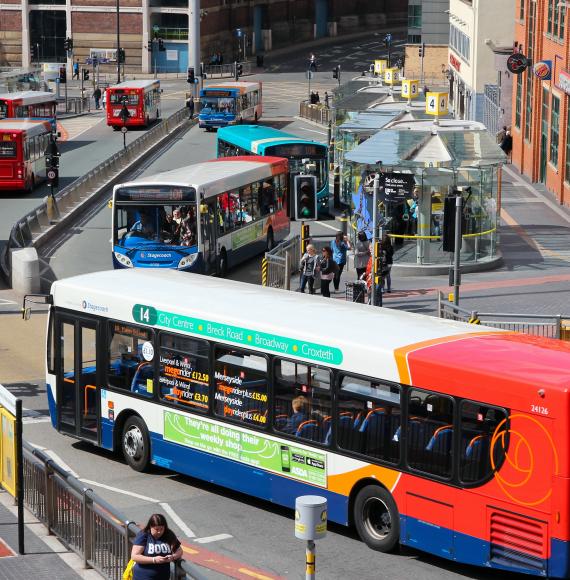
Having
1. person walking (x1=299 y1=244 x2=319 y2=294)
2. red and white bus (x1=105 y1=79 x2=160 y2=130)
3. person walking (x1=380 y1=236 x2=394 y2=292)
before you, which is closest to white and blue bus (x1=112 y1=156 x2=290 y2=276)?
person walking (x1=299 y1=244 x2=319 y2=294)

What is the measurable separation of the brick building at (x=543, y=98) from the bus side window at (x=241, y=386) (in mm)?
32295

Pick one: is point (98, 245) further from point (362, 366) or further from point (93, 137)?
point (93, 137)

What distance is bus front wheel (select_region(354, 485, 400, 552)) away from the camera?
16031 mm

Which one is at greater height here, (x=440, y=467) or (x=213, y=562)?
(x=440, y=467)

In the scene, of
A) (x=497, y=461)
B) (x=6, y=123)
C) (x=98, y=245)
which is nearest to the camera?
(x=497, y=461)

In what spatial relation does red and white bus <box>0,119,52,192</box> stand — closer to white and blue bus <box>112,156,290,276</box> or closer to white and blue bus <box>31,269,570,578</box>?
white and blue bus <box>112,156,290,276</box>

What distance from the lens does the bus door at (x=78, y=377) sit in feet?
65.7

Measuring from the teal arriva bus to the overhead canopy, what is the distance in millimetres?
9990

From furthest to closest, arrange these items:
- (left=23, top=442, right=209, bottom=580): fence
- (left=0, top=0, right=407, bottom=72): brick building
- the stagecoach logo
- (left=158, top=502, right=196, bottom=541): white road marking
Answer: (left=0, top=0, right=407, bottom=72): brick building → the stagecoach logo → (left=158, top=502, right=196, bottom=541): white road marking → (left=23, top=442, right=209, bottom=580): fence

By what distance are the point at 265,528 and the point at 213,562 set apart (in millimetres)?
1424

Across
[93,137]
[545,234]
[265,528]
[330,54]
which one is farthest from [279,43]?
[265,528]

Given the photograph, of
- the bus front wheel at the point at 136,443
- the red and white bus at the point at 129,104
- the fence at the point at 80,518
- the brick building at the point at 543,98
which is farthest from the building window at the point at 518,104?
the fence at the point at 80,518

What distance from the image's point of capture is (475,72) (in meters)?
74.5

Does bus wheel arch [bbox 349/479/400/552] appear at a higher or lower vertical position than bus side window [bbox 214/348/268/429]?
lower
